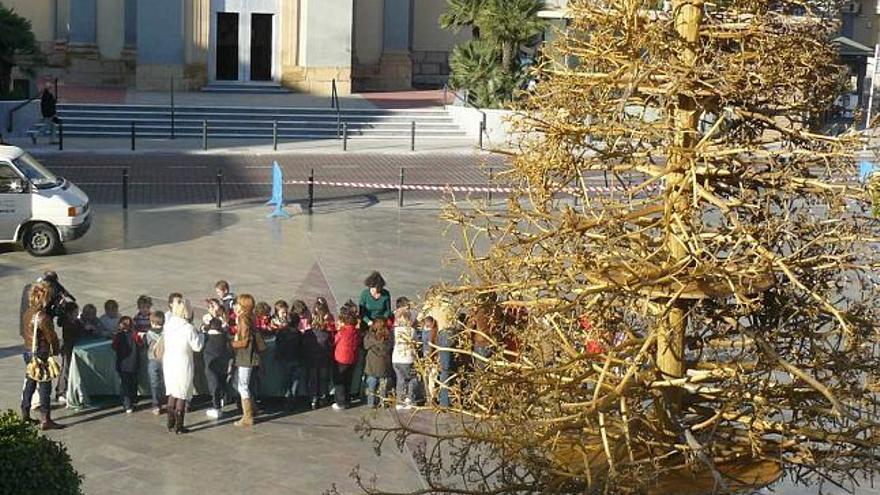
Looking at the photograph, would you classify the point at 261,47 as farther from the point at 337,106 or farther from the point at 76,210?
the point at 76,210

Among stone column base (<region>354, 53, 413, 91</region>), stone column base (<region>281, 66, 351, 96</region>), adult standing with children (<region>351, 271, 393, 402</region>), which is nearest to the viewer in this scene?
adult standing with children (<region>351, 271, 393, 402</region>)

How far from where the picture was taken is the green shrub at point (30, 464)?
30.7 feet

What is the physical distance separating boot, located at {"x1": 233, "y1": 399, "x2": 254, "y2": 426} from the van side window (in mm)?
8964

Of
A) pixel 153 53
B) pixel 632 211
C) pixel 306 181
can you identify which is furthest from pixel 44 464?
pixel 153 53

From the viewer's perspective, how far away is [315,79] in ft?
143

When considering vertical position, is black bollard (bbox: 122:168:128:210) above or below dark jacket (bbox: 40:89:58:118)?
below

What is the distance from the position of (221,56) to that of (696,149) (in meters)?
37.4

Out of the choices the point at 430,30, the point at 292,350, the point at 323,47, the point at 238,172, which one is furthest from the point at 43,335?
the point at 430,30

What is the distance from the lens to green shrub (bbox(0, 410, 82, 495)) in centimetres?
937

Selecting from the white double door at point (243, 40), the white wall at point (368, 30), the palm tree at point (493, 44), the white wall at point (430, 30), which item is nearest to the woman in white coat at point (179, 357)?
the palm tree at point (493, 44)

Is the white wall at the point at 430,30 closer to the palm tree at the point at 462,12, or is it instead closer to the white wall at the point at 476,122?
the palm tree at the point at 462,12

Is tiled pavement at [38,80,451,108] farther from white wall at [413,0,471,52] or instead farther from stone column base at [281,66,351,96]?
white wall at [413,0,471,52]

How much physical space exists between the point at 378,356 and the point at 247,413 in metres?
1.44

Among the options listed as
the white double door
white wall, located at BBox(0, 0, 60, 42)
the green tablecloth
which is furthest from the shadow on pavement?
white wall, located at BBox(0, 0, 60, 42)
